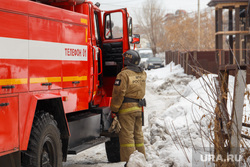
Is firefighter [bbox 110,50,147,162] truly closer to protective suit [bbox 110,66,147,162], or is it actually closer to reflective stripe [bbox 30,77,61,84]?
protective suit [bbox 110,66,147,162]

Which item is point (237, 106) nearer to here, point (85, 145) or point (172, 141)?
point (85, 145)

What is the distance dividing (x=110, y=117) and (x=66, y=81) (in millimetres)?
1763

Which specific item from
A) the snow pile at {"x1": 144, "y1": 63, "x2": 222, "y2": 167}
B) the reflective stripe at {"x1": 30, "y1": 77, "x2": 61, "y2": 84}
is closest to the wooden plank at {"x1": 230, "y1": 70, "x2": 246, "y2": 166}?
the snow pile at {"x1": 144, "y1": 63, "x2": 222, "y2": 167}

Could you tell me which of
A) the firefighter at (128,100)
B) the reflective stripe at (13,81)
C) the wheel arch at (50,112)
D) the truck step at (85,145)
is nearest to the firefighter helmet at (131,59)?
the firefighter at (128,100)

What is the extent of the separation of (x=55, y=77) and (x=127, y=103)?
5.24ft

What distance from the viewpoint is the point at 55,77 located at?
18.0 feet

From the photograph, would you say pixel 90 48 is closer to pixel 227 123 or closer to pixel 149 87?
pixel 227 123

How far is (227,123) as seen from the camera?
4461 millimetres

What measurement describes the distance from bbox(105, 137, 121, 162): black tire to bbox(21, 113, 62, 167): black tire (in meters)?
2.15

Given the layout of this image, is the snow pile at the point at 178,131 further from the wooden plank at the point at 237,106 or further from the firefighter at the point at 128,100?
the firefighter at the point at 128,100

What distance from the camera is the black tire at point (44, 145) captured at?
4766mm

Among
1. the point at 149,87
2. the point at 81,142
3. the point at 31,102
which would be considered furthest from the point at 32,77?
the point at 149,87

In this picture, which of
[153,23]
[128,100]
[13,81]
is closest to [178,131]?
[128,100]

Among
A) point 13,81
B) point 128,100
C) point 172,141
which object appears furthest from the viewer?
point 172,141
